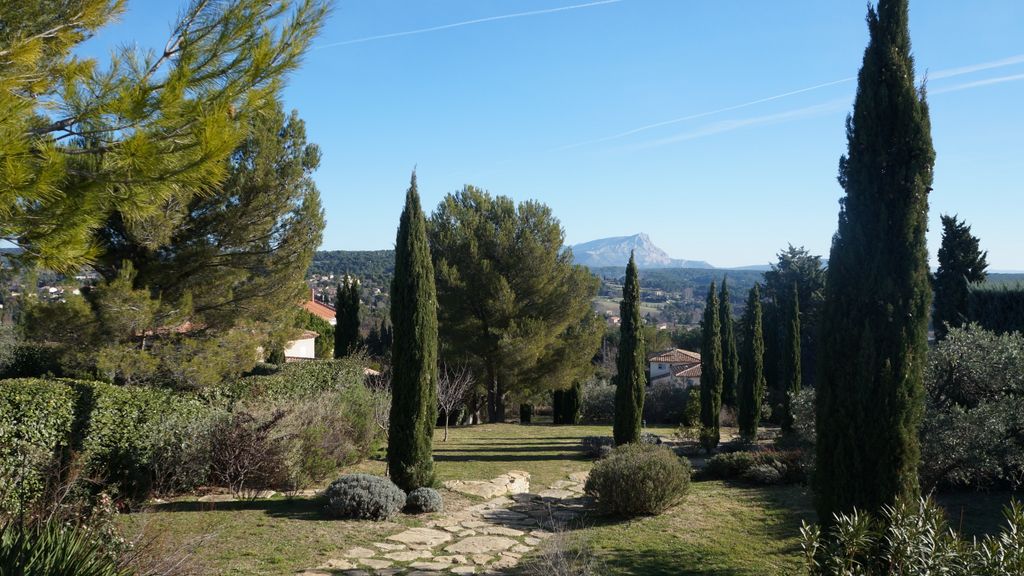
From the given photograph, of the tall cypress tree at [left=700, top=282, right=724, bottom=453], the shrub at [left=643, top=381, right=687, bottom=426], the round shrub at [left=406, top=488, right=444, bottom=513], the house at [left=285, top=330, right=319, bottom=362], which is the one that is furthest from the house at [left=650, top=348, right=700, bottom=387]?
the round shrub at [left=406, top=488, right=444, bottom=513]

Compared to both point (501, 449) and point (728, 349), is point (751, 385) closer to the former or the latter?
point (728, 349)

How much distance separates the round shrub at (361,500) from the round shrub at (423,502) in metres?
0.43

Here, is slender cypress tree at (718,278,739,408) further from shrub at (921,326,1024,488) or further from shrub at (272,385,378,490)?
shrub at (272,385,378,490)

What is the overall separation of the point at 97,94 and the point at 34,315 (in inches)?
360

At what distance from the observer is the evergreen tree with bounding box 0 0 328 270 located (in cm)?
396

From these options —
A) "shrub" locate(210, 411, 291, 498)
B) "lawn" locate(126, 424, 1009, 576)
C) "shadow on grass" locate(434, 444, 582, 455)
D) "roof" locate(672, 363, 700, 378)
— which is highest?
"roof" locate(672, 363, 700, 378)

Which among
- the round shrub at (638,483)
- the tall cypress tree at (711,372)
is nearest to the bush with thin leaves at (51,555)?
the round shrub at (638,483)

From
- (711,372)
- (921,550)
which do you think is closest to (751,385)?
(711,372)

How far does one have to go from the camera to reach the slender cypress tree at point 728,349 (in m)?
21.9

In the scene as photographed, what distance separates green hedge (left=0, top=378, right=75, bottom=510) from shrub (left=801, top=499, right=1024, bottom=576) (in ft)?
26.8

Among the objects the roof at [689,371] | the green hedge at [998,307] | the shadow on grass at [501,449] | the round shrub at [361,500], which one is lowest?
the shadow on grass at [501,449]

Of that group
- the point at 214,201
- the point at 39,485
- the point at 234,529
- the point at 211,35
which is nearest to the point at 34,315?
the point at 214,201

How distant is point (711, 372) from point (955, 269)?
831 cm

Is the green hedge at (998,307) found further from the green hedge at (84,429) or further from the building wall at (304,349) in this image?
the building wall at (304,349)
